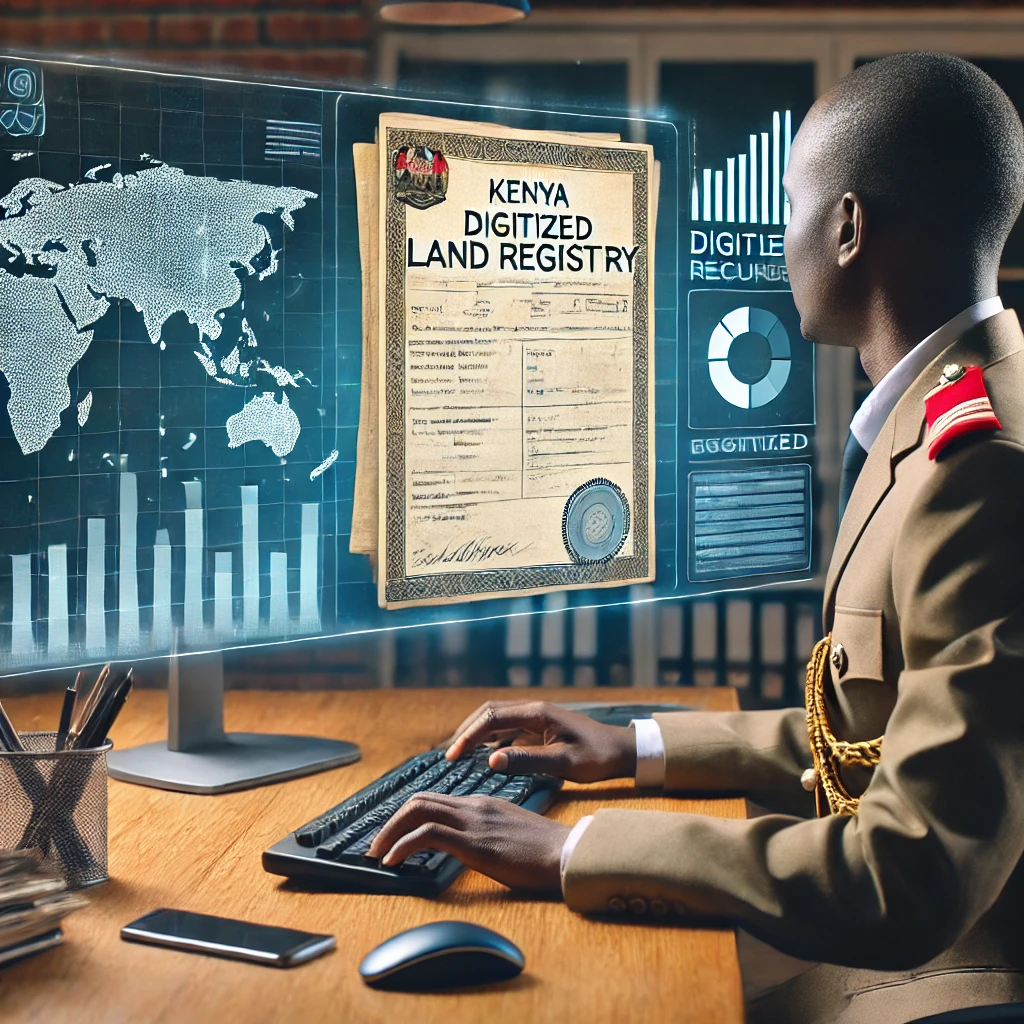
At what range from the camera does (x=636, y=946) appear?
2.72ft

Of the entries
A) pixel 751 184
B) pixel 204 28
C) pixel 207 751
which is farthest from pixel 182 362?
pixel 204 28

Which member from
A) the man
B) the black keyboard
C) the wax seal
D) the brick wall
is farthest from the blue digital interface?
the brick wall

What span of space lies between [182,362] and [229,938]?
0.57 meters

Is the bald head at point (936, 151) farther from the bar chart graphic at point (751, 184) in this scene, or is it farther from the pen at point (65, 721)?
the pen at point (65, 721)

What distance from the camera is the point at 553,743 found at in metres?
1.23

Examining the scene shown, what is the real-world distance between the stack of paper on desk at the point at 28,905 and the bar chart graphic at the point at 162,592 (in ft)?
1.00

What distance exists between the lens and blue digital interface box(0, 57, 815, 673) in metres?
1.09

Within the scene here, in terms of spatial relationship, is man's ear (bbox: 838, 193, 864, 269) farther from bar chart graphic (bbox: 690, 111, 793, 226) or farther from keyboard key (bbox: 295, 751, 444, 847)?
keyboard key (bbox: 295, 751, 444, 847)

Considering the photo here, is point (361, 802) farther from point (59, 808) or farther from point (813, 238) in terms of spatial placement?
point (813, 238)

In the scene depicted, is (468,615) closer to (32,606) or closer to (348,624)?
(348,624)

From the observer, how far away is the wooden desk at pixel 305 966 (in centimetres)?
74

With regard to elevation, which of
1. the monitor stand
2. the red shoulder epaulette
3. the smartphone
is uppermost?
the red shoulder epaulette

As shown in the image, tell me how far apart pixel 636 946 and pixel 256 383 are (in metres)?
0.66
